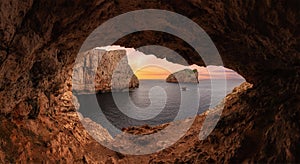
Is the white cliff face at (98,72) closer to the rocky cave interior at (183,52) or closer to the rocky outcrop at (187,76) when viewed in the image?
the rocky cave interior at (183,52)

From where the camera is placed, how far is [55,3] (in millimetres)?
5660

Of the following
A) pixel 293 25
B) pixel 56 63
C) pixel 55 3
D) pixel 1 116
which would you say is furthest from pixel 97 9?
pixel 293 25

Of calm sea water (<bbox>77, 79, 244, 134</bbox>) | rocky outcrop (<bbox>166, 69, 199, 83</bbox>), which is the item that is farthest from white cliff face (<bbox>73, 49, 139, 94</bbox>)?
rocky outcrop (<bbox>166, 69, 199, 83</bbox>)

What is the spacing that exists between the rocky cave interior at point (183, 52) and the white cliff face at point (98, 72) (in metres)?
76.4

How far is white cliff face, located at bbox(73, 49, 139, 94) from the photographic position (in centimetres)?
8569

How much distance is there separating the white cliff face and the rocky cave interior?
7639cm

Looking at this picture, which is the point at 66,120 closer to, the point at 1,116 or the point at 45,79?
the point at 45,79

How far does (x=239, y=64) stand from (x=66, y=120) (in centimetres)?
948

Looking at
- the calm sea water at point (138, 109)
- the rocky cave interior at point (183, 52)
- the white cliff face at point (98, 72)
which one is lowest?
the calm sea water at point (138, 109)

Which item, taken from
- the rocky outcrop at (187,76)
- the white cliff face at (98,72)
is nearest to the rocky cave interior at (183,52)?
the white cliff face at (98,72)

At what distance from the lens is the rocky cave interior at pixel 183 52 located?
5.16m

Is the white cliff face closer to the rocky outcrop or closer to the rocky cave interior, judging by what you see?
the rocky cave interior

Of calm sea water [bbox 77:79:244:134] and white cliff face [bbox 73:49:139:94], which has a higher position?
white cliff face [bbox 73:49:139:94]

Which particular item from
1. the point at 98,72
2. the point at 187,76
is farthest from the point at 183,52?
the point at 187,76
